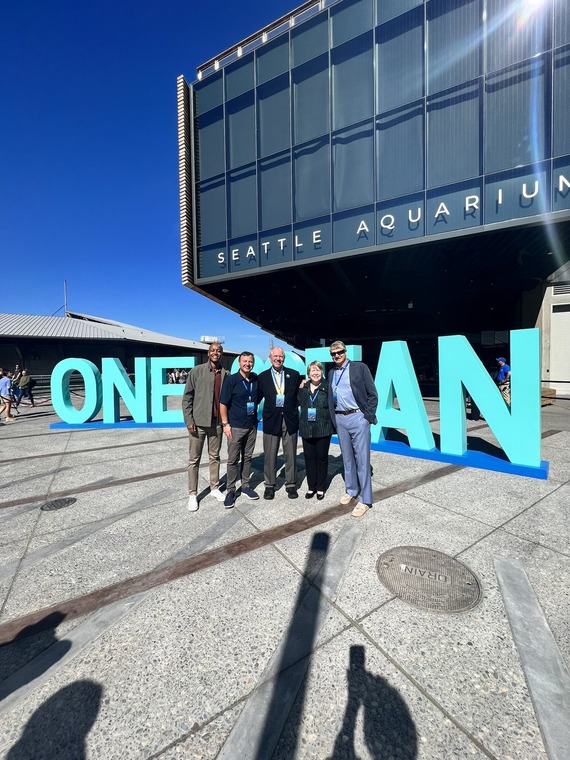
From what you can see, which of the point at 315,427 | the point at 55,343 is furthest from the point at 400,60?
the point at 55,343

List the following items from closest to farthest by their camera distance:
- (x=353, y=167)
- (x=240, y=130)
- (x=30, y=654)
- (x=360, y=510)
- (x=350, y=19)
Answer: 1. (x=30, y=654)
2. (x=360, y=510)
3. (x=350, y=19)
4. (x=353, y=167)
5. (x=240, y=130)

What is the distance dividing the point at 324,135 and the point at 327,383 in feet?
50.0

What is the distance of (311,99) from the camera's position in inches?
595

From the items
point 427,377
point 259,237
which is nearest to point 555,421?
point 259,237

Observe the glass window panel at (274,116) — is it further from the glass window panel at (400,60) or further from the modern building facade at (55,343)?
the modern building facade at (55,343)

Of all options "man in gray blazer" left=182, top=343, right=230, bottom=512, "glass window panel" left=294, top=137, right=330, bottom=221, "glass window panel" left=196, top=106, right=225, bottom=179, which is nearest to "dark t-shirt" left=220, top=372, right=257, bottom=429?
"man in gray blazer" left=182, top=343, right=230, bottom=512

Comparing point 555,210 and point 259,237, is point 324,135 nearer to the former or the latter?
point 259,237

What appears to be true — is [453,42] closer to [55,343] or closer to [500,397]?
[500,397]

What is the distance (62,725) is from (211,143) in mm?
21878

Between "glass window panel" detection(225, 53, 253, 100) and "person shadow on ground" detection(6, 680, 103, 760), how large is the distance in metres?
21.7

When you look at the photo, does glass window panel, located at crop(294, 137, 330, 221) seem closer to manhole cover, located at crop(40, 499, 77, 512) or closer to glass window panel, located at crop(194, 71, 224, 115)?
glass window panel, located at crop(194, 71, 224, 115)

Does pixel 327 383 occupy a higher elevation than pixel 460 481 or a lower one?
higher

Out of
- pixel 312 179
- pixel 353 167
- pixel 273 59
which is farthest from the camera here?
pixel 273 59

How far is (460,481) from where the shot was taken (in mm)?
5055
